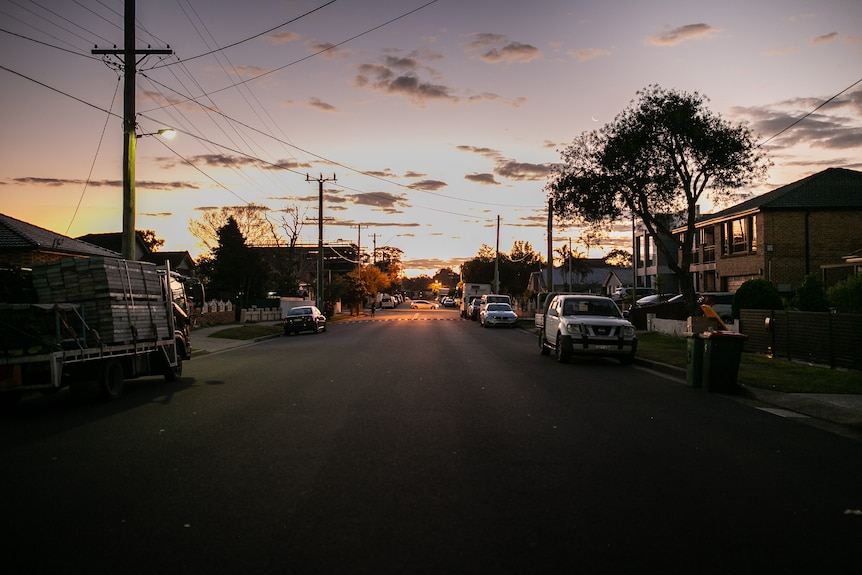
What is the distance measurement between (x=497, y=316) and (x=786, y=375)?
2763 centimetres

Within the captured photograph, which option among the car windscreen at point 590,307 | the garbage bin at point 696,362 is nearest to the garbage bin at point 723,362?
the garbage bin at point 696,362

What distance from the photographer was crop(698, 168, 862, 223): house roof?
37875 mm

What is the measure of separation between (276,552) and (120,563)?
955mm

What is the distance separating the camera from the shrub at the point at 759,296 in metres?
22.4

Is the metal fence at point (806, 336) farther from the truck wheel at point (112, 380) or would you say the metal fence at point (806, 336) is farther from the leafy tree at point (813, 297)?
the truck wheel at point (112, 380)

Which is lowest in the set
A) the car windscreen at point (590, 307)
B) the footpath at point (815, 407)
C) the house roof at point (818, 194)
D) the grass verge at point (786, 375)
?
the footpath at point (815, 407)

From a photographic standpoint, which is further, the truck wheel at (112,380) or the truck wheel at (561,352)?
the truck wheel at (561,352)

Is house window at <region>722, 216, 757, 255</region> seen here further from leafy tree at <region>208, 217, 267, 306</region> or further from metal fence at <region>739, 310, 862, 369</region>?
leafy tree at <region>208, 217, 267, 306</region>

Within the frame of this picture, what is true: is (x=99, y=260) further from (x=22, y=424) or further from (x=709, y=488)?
(x=709, y=488)

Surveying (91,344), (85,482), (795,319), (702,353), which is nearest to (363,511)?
(85,482)

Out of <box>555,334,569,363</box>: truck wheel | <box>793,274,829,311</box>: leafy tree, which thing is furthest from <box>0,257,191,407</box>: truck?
<box>793,274,829,311</box>: leafy tree

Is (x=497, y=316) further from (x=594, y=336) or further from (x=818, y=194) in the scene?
(x=594, y=336)

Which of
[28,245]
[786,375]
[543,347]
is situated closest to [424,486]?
[786,375]

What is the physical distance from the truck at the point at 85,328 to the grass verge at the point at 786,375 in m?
11.2
